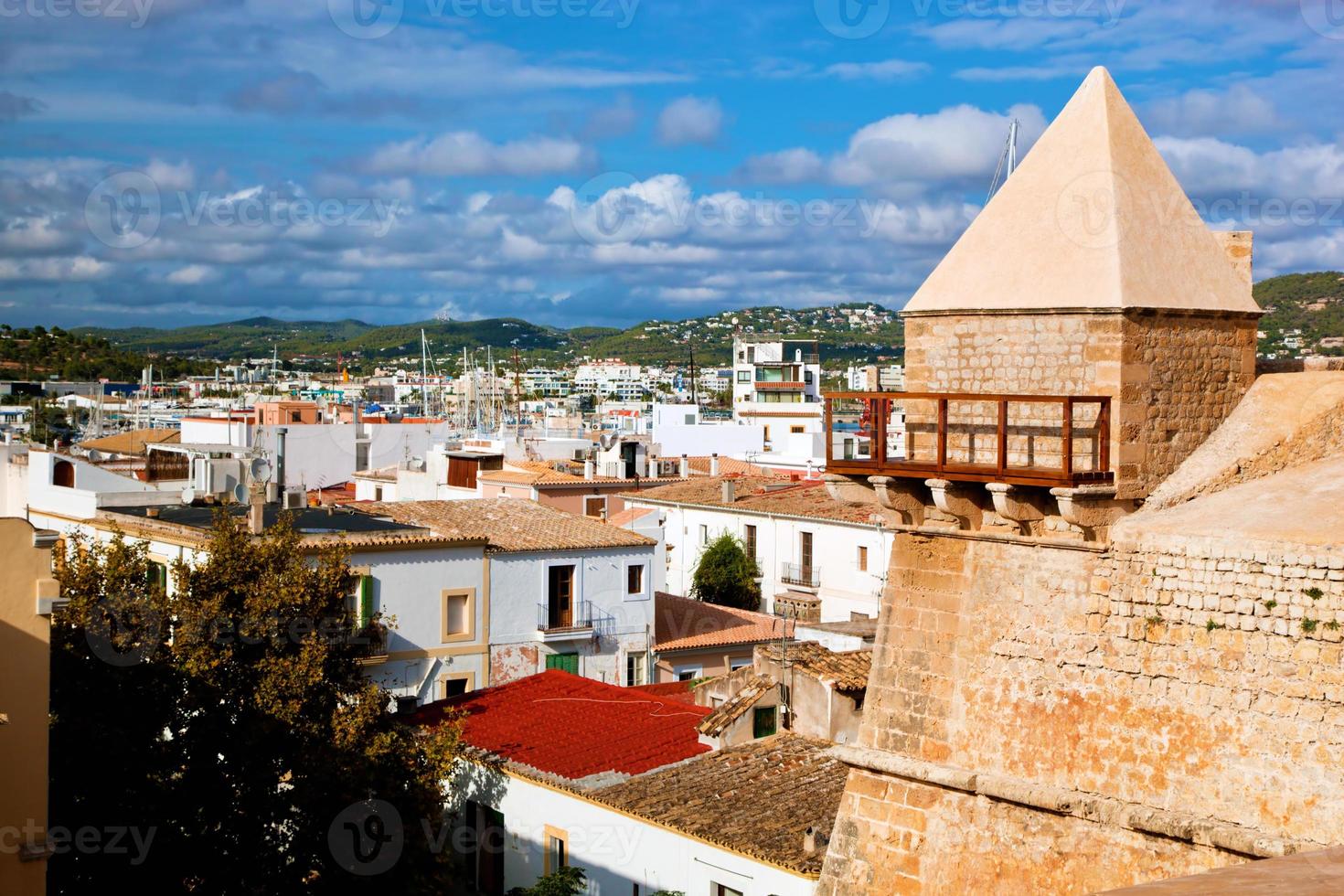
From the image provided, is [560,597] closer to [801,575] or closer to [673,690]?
[673,690]

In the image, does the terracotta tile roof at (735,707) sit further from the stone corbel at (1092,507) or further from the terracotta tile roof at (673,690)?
the stone corbel at (1092,507)

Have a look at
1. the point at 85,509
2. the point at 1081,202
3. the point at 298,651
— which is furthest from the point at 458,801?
the point at 85,509

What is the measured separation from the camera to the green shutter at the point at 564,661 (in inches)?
1030

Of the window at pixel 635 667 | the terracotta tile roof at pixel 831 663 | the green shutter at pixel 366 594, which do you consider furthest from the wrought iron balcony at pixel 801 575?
the terracotta tile roof at pixel 831 663

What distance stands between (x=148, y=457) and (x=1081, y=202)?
29.5 metres

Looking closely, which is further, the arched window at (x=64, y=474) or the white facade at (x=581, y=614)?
the arched window at (x=64, y=474)

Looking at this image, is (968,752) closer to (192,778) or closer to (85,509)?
(192,778)

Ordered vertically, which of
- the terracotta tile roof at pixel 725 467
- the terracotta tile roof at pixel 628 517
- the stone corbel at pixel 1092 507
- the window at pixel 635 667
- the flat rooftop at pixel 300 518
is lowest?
the window at pixel 635 667

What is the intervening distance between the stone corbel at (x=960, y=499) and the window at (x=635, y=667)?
60.9ft

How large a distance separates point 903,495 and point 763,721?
7.76m

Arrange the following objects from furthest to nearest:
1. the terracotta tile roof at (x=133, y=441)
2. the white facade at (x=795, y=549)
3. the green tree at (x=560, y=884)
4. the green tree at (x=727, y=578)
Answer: the terracotta tile roof at (x=133, y=441) < the green tree at (x=727, y=578) < the white facade at (x=795, y=549) < the green tree at (x=560, y=884)

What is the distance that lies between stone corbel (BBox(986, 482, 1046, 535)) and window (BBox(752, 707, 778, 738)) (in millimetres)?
8148

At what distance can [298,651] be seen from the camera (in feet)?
54.0

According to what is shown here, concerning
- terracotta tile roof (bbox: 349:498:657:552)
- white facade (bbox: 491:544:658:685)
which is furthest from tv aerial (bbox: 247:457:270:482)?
white facade (bbox: 491:544:658:685)
